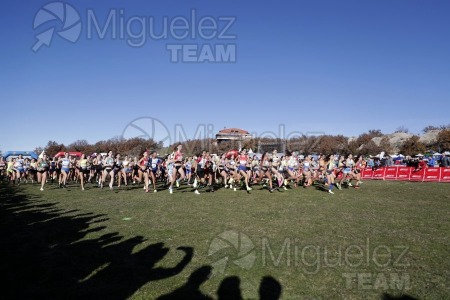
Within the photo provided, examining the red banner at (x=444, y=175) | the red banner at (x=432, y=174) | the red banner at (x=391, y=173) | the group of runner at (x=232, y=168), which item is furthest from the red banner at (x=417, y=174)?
the group of runner at (x=232, y=168)

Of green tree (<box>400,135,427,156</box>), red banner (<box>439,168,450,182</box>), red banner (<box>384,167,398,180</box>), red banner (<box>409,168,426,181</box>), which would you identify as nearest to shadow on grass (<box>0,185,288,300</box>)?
red banner (<box>439,168,450,182</box>)

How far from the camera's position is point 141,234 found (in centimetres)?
693

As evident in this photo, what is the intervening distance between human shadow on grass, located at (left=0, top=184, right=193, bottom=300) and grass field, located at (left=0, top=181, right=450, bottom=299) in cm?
2

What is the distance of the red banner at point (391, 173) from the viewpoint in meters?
24.5

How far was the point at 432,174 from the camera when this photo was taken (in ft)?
73.0

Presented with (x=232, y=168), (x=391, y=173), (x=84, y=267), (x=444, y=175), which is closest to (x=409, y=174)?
(x=391, y=173)

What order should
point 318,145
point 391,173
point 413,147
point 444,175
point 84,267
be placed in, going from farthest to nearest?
point 318,145 → point 413,147 → point 391,173 → point 444,175 → point 84,267

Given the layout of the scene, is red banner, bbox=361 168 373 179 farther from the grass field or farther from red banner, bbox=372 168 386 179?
the grass field

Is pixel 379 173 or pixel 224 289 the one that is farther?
pixel 379 173

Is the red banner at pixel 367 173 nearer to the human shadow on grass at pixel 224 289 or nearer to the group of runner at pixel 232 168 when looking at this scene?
the group of runner at pixel 232 168

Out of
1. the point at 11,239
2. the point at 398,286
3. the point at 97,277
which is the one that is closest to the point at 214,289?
the point at 97,277

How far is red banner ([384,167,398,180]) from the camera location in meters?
24.5

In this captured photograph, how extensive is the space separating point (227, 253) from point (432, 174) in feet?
74.5

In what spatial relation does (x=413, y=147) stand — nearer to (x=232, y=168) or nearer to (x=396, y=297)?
(x=232, y=168)
